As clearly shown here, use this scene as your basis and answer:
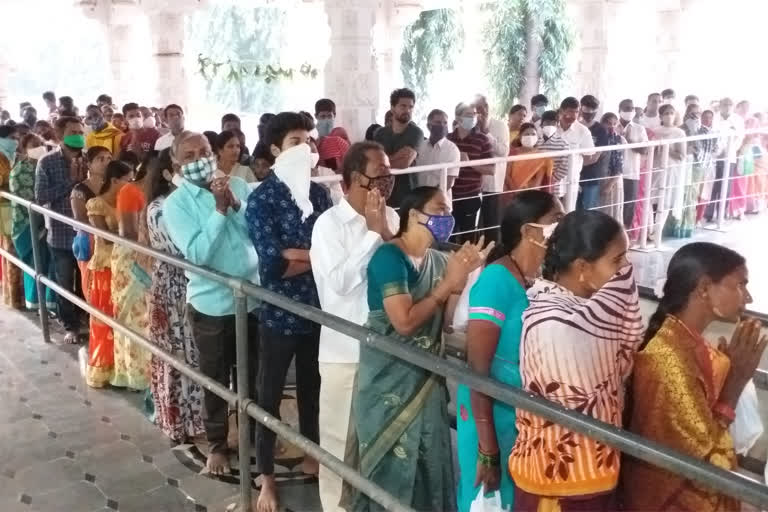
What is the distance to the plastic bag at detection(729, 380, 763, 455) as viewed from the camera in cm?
180

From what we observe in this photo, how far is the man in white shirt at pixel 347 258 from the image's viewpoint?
2.34 m

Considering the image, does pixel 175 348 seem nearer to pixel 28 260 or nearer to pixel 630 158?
pixel 28 260

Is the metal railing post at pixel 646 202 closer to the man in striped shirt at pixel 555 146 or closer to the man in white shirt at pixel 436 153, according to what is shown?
the man in striped shirt at pixel 555 146

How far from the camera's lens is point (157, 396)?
3.48 m

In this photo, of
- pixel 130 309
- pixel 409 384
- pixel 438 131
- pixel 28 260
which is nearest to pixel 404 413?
pixel 409 384

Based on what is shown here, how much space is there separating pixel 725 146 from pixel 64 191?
6.36 metres

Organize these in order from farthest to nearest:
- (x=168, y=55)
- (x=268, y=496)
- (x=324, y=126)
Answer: (x=168, y=55), (x=324, y=126), (x=268, y=496)

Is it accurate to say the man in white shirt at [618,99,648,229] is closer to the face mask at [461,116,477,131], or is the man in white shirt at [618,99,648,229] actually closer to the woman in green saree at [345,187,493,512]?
the face mask at [461,116,477,131]

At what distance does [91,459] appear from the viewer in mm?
3260

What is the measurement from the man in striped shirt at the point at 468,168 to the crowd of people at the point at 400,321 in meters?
1.33

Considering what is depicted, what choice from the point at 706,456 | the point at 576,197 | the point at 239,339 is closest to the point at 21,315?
the point at 239,339

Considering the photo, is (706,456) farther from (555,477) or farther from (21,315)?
(21,315)

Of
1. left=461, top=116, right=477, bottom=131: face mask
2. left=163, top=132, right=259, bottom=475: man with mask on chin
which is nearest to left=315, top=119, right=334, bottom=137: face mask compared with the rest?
left=461, top=116, right=477, bottom=131: face mask

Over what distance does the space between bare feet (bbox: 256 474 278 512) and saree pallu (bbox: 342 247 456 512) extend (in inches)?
24.5
